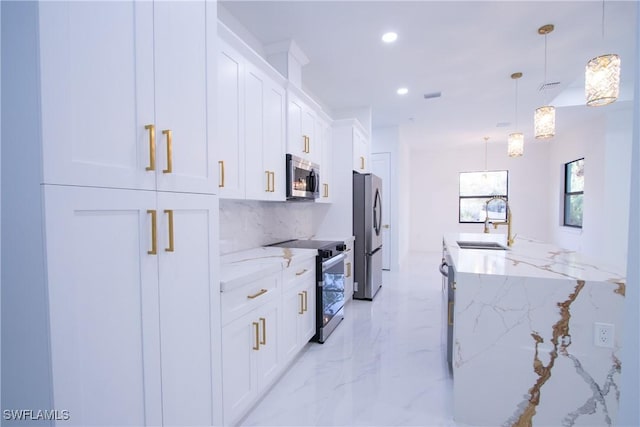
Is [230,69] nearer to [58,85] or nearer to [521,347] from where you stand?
[58,85]

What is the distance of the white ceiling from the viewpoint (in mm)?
2465

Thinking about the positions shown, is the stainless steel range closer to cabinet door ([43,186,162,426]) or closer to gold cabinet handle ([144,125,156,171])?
cabinet door ([43,186,162,426])

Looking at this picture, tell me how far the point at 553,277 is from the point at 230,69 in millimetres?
2299

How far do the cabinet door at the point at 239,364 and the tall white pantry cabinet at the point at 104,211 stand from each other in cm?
22

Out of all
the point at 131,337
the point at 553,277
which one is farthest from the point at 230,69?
the point at 553,277

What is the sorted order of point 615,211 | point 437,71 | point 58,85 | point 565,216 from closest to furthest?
point 58,85 → point 437,71 → point 615,211 → point 565,216

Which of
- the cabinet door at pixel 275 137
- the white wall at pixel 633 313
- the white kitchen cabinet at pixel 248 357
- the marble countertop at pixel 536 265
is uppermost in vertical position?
the cabinet door at pixel 275 137

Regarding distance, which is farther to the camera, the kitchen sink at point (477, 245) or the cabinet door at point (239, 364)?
the kitchen sink at point (477, 245)

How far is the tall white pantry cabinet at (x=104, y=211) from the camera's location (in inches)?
31.6

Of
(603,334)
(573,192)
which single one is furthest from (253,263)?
(573,192)

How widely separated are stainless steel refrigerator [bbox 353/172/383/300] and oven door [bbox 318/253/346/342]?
0.81 meters

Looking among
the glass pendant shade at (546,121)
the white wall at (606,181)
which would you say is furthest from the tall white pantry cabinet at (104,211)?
the white wall at (606,181)

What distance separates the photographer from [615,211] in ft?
16.1

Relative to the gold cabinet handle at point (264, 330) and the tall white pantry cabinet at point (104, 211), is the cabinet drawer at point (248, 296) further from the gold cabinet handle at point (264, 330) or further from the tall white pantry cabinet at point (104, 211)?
the tall white pantry cabinet at point (104, 211)
